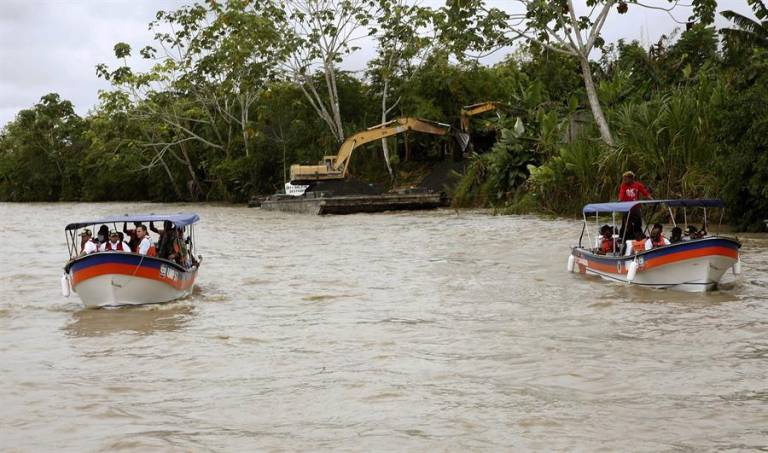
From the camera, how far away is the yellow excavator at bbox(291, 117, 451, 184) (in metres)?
44.2

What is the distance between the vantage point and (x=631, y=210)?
16.7m

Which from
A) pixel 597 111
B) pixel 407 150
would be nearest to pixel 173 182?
pixel 407 150

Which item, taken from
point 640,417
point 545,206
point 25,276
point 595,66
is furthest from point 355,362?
point 595,66

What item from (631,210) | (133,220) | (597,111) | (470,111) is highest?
(470,111)

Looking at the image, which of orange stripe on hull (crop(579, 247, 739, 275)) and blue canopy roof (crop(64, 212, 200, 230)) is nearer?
orange stripe on hull (crop(579, 247, 739, 275))

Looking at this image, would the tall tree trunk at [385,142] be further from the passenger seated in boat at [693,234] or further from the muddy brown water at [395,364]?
the passenger seated in boat at [693,234]

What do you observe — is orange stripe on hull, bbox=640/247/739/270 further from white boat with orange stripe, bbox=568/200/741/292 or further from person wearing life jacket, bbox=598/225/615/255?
person wearing life jacket, bbox=598/225/615/255

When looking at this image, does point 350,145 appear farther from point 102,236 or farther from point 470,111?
point 102,236

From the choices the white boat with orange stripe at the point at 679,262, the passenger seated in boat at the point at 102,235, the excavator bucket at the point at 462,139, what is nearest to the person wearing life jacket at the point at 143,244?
the passenger seated in boat at the point at 102,235

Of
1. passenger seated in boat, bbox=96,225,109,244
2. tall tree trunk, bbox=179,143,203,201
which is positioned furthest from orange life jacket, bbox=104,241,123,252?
tall tree trunk, bbox=179,143,203,201

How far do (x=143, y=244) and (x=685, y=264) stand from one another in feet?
29.0

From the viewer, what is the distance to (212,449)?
26.2ft

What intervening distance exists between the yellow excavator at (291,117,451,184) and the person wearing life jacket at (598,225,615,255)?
2619 centimetres

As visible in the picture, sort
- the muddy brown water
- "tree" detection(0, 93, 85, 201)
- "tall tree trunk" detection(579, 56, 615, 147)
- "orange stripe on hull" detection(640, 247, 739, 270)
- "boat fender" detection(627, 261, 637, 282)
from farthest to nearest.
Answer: "tree" detection(0, 93, 85, 201) → "tall tree trunk" detection(579, 56, 615, 147) → "boat fender" detection(627, 261, 637, 282) → "orange stripe on hull" detection(640, 247, 739, 270) → the muddy brown water
